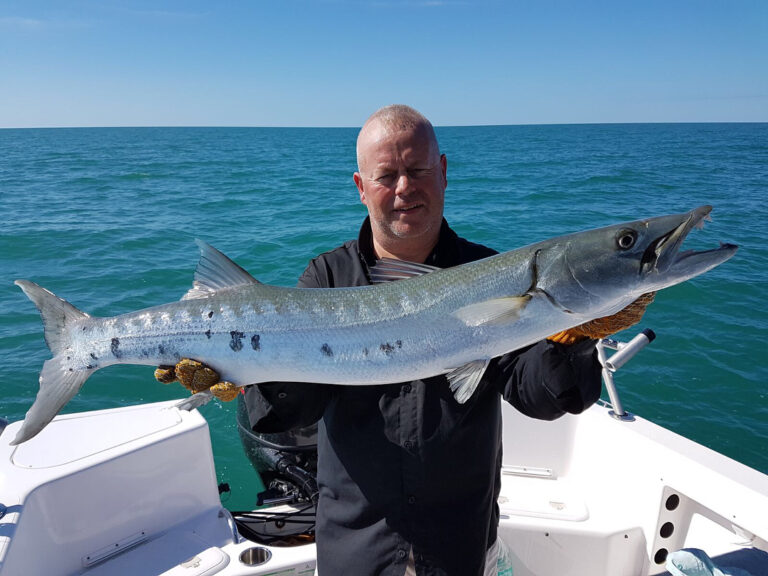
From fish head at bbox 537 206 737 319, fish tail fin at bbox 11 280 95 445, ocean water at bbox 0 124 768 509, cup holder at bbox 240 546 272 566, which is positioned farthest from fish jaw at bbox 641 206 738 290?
ocean water at bbox 0 124 768 509

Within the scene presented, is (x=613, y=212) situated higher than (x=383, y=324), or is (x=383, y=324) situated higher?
(x=383, y=324)

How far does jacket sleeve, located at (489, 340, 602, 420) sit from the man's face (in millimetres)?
1024

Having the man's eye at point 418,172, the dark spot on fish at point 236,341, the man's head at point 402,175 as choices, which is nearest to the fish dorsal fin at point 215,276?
the dark spot on fish at point 236,341

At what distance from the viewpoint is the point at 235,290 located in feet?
11.0

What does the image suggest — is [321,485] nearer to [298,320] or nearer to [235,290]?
[298,320]

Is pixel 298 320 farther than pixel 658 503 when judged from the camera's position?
No

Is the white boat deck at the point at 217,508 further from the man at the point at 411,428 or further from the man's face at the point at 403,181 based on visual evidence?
the man's face at the point at 403,181

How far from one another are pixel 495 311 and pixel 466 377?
367mm

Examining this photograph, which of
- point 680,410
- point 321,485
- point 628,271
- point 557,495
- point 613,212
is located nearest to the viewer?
point 628,271

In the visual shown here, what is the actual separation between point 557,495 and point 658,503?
3.18 feet

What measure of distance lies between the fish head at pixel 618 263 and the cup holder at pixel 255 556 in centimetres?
316

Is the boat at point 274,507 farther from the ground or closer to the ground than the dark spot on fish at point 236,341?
closer to the ground

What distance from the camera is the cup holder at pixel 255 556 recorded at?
14.3 ft

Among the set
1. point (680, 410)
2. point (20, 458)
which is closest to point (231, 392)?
point (20, 458)
